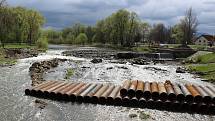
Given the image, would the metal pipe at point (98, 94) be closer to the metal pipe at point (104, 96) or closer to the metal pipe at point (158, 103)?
the metal pipe at point (104, 96)

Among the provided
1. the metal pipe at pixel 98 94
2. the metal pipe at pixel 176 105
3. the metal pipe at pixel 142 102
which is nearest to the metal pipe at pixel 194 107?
the metal pipe at pixel 176 105

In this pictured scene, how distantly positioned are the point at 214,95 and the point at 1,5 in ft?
313

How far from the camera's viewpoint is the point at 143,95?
31375 mm

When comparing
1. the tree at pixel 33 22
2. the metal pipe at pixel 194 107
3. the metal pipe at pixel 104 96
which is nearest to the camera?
the metal pipe at pixel 194 107

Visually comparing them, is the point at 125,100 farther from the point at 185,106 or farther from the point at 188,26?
the point at 188,26

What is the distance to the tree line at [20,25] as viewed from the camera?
129 metres

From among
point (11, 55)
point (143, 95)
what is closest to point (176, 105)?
point (143, 95)

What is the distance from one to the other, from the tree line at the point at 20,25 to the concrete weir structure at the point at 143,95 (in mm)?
98431

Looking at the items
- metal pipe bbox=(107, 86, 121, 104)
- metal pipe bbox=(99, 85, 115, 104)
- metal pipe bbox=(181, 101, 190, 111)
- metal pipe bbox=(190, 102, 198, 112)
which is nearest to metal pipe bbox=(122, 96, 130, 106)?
metal pipe bbox=(107, 86, 121, 104)

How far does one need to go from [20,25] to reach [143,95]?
385 ft

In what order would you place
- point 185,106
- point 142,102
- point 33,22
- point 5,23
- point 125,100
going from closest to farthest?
point 185,106, point 142,102, point 125,100, point 5,23, point 33,22

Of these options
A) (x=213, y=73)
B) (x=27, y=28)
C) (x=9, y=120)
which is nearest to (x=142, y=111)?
(x=9, y=120)

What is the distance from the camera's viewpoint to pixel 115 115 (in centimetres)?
2739

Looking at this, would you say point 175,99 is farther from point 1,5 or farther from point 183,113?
point 1,5
